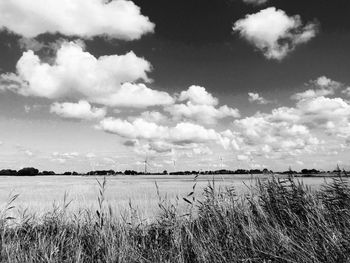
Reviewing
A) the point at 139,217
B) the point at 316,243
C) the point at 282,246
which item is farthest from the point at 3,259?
the point at 316,243

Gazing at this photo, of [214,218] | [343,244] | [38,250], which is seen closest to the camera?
[343,244]

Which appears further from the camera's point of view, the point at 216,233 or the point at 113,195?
the point at 113,195

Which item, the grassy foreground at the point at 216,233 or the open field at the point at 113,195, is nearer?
the grassy foreground at the point at 216,233

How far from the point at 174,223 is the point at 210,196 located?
1.81 m

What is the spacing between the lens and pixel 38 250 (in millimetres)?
6609

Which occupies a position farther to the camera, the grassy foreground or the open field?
the open field

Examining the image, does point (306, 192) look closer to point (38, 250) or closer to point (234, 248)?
point (234, 248)

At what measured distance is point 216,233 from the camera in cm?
707

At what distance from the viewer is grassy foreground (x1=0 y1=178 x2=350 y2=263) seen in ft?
18.4

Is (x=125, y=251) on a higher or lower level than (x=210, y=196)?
lower

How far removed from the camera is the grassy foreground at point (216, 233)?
221 inches

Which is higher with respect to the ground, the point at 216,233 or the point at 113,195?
the point at 113,195

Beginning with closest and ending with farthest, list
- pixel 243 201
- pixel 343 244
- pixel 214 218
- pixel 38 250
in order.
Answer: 1. pixel 343 244
2. pixel 38 250
3. pixel 214 218
4. pixel 243 201

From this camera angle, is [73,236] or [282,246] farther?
[73,236]
